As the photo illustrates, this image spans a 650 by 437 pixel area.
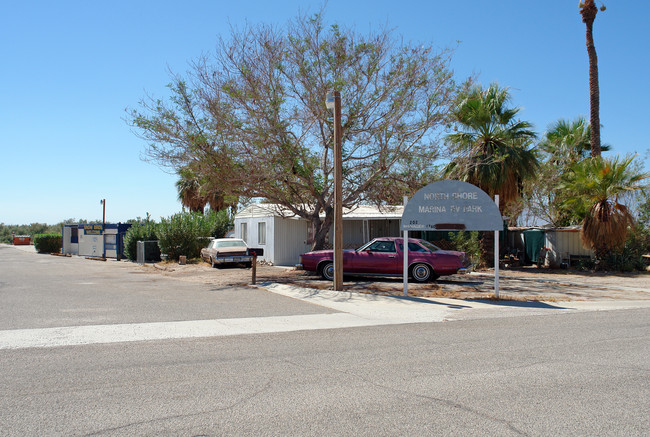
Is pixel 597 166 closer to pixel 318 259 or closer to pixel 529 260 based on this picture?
pixel 529 260

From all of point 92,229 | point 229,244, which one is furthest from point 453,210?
point 92,229

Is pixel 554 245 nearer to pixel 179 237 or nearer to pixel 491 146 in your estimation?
pixel 491 146

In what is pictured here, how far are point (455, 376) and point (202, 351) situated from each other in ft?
11.2

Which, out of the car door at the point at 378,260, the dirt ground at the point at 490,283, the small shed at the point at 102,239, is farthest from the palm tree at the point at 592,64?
the small shed at the point at 102,239

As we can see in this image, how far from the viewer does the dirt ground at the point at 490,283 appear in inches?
553

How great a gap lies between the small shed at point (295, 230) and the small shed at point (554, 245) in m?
6.00

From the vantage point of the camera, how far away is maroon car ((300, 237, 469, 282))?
1609cm

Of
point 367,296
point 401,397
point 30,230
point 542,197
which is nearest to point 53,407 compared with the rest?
point 401,397

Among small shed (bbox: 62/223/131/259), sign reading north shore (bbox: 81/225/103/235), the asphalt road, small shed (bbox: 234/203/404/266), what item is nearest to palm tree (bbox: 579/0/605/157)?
small shed (bbox: 234/203/404/266)

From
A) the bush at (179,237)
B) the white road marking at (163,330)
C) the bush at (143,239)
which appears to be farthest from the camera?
the bush at (143,239)

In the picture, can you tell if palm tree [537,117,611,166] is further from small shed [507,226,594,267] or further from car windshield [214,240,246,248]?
car windshield [214,240,246,248]

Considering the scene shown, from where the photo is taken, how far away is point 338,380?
5602mm

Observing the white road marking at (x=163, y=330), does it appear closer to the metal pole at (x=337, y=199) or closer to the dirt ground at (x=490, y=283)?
the metal pole at (x=337, y=199)

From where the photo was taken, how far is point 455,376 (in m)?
5.76
